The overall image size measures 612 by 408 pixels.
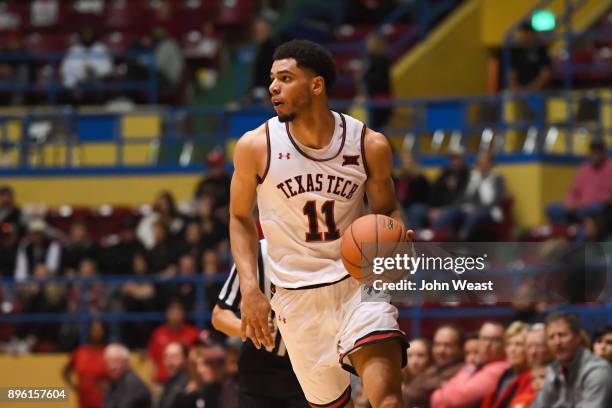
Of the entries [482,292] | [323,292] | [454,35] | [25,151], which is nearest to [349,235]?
[323,292]

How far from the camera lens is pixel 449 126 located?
60.7ft

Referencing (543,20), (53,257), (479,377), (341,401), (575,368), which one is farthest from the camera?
(543,20)

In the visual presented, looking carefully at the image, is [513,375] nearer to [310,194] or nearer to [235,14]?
[310,194]

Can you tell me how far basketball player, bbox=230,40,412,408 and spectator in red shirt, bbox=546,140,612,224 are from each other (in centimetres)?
810

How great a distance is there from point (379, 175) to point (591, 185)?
836 cm

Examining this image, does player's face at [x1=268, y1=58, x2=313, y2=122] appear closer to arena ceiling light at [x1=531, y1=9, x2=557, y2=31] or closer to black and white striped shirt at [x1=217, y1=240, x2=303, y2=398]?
black and white striped shirt at [x1=217, y1=240, x2=303, y2=398]

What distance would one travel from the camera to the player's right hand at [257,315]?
7.99 metres

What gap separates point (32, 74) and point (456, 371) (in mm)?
11867

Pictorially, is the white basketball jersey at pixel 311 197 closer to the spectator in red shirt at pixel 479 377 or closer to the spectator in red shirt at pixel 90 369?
the spectator in red shirt at pixel 479 377

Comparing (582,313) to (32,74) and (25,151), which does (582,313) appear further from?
(32,74)

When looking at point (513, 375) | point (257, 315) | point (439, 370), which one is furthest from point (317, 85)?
point (439, 370)

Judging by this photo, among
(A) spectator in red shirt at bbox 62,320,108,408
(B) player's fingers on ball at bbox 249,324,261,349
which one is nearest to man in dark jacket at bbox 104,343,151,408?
(A) spectator in red shirt at bbox 62,320,108,408

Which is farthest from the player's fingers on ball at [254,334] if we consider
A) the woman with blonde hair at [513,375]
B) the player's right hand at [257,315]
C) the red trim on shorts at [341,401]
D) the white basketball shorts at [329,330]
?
the woman with blonde hair at [513,375]

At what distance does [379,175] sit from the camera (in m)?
8.34
